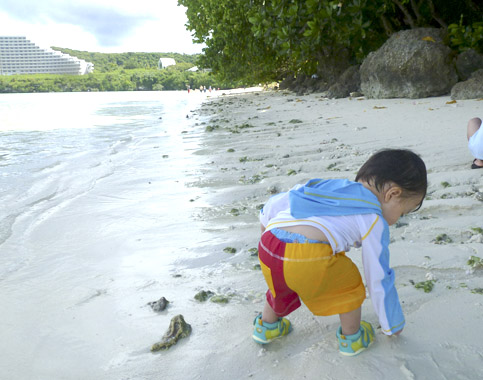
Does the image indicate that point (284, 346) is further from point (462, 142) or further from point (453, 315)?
point (462, 142)

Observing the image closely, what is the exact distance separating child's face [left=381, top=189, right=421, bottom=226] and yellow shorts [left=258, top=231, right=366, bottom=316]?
0.74 feet

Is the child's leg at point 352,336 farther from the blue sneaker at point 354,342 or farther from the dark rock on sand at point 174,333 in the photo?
the dark rock on sand at point 174,333

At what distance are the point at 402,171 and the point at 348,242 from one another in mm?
301

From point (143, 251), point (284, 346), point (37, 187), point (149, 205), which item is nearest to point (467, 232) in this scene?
point (284, 346)

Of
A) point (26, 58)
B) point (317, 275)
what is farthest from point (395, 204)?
point (26, 58)

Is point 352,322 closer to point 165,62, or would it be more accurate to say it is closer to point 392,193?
point 392,193

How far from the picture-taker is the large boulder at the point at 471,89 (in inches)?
265

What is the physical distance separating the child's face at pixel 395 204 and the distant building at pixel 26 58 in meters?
106

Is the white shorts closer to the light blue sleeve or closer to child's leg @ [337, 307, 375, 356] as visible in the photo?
the light blue sleeve

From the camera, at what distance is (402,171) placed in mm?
1552

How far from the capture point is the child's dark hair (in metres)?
1.55

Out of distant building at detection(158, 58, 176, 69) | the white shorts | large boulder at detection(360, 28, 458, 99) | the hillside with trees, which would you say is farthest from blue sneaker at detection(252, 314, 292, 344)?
distant building at detection(158, 58, 176, 69)

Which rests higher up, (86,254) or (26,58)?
(26,58)

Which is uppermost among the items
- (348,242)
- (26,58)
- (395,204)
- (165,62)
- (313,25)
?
(26,58)
